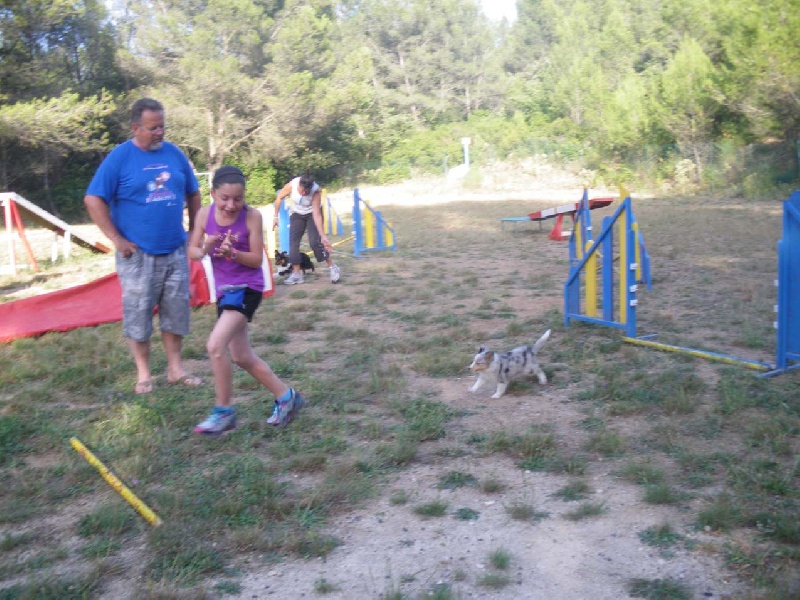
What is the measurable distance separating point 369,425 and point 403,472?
2.24 feet

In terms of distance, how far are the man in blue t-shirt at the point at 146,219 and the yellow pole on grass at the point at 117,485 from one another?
1258 mm

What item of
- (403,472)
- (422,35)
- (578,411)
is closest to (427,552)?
(403,472)

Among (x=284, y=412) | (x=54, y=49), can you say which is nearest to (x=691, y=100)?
(x=54, y=49)

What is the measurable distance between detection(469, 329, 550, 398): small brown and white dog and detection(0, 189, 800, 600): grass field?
0.40ft

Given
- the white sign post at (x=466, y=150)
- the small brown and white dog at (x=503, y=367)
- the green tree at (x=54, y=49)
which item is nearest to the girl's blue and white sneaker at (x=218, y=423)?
the small brown and white dog at (x=503, y=367)

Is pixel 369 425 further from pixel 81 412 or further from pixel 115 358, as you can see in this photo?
pixel 115 358

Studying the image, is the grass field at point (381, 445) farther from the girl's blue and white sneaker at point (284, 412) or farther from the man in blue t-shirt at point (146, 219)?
the man in blue t-shirt at point (146, 219)

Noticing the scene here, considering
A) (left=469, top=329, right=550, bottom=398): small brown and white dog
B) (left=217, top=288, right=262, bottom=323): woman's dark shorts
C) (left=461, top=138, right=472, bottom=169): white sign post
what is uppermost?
(left=461, top=138, right=472, bottom=169): white sign post

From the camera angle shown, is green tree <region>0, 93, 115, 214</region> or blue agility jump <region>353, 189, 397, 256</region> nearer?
blue agility jump <region>353, 189, 397, 256</region>

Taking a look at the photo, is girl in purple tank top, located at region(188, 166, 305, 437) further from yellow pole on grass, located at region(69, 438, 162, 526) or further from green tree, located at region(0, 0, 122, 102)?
green tree, located at region(0, 0, 122, 102)

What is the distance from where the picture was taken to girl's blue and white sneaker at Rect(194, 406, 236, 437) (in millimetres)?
4617

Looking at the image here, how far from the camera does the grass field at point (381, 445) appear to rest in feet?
10.5

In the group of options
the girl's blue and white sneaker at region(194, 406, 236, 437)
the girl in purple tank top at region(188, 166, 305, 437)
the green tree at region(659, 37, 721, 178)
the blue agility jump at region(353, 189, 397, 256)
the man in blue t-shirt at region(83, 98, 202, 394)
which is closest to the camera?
the girl in purple tank top at region(188, 166, 305, 437)

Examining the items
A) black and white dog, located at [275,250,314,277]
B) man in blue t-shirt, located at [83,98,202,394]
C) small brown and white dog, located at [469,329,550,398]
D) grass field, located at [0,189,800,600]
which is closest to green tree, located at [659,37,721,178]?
black and white dog, located at [275,250,314,277]
